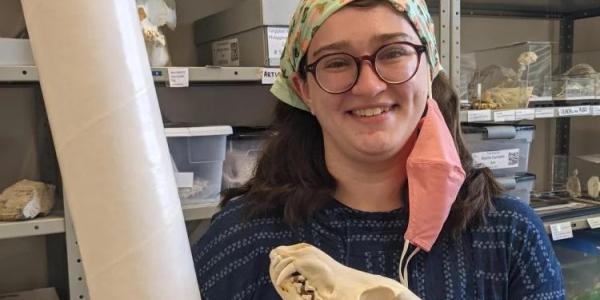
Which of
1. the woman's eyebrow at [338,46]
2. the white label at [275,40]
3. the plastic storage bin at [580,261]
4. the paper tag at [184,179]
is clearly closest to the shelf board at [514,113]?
the plastic storage bin at [580,261]

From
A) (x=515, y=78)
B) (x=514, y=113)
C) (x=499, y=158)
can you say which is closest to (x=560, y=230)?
(x=499, y=158)

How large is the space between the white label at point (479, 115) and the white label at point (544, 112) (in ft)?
0.64

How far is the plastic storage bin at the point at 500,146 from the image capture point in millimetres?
1892

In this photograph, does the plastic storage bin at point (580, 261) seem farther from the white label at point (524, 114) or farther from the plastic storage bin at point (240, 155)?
the plastic storage bin at point (240, 155)

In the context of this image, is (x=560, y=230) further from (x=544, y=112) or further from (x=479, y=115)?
(x=479, y=115)

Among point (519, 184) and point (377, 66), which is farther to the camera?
point (519, 184)

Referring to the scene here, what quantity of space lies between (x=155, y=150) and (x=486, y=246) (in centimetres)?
66

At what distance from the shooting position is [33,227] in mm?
1369

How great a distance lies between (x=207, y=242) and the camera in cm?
114

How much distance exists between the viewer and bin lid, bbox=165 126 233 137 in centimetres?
149

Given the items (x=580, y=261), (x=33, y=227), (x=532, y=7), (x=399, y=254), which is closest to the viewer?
(x=399, y=254)

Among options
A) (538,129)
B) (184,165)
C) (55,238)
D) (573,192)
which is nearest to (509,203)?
(184,165)

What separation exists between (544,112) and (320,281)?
1589 mm

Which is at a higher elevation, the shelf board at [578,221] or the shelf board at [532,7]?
the shelf board at [532,7]
